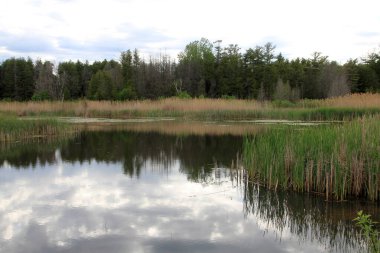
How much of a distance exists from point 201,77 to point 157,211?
1374 inches

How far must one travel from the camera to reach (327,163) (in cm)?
625

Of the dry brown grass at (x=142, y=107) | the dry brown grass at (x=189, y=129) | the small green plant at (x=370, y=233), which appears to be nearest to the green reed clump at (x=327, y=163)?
the small green plant at (x=370, y=233)

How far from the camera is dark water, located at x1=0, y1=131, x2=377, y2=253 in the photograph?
4771 mm

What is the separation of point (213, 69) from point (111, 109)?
63.8ft

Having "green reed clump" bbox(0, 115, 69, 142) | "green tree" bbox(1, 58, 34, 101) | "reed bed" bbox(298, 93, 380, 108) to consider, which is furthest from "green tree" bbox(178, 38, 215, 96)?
"green reed clump" bbox(0, 115, 69, 142)

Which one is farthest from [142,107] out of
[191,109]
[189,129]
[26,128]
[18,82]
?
[18,82]

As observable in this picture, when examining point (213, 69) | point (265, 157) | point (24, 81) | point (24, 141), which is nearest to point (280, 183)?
point (265, 157)

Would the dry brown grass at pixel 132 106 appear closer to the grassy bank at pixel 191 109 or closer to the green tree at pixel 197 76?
the grassy bank at pixel 191 109

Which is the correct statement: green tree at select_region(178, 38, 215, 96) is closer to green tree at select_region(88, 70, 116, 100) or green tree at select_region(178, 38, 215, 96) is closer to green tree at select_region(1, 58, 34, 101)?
green tree at select_region(88, 70, 116, 100)

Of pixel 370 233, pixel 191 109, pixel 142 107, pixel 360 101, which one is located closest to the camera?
pixel 370 233

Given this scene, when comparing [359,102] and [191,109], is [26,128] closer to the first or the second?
[191,109]

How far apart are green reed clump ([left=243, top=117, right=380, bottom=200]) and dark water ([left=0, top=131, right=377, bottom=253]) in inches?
9.3

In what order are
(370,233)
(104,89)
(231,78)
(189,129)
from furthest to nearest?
(231,78) → (104,89) → (189,129) → (370,233)

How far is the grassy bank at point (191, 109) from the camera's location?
1994 cm
